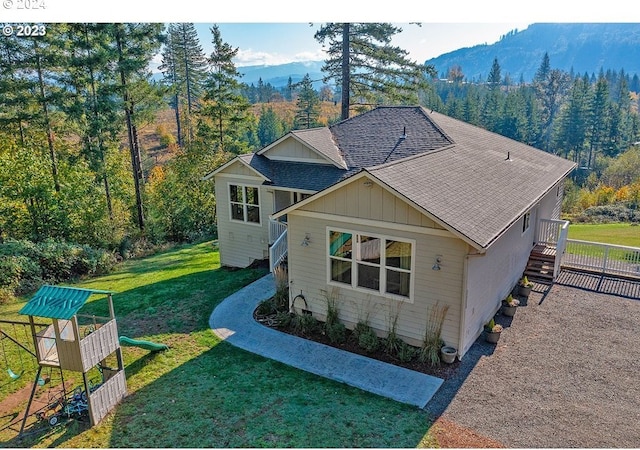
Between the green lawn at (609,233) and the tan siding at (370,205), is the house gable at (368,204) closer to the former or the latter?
the tan siding at (370,205)

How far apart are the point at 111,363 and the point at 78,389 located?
1.59 metres

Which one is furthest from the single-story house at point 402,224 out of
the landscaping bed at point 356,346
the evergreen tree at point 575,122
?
the evergreen tree at point 575,122

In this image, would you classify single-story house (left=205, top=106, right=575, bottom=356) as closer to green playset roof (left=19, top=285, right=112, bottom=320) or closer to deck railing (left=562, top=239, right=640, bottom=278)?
deck railing (left=562, top=239, right=640, bottom=278)

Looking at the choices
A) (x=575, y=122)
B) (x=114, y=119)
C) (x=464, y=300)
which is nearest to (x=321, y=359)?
(x=464, y=300)

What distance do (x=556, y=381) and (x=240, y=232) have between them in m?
11.3

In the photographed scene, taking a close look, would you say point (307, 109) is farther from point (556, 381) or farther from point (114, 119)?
point (556, 381)

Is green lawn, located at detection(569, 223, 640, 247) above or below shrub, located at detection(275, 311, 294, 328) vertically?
below

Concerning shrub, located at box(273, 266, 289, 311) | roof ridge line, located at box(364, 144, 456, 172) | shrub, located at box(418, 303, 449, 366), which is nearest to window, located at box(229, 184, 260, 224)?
shrub, located at box(273, 266, 289, 311)

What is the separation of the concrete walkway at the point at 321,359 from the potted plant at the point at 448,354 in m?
0.59

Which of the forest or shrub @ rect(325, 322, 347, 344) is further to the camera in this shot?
the forest

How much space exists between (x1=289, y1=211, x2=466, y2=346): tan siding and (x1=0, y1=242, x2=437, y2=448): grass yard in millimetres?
2074

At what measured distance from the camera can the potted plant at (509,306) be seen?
11.2 metres

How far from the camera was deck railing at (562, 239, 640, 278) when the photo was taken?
1392 cm

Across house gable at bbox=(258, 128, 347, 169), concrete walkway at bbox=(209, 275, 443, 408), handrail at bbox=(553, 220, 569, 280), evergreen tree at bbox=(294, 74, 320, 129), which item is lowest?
concrete walkway at bbox=(209, 275, 443, 408)
